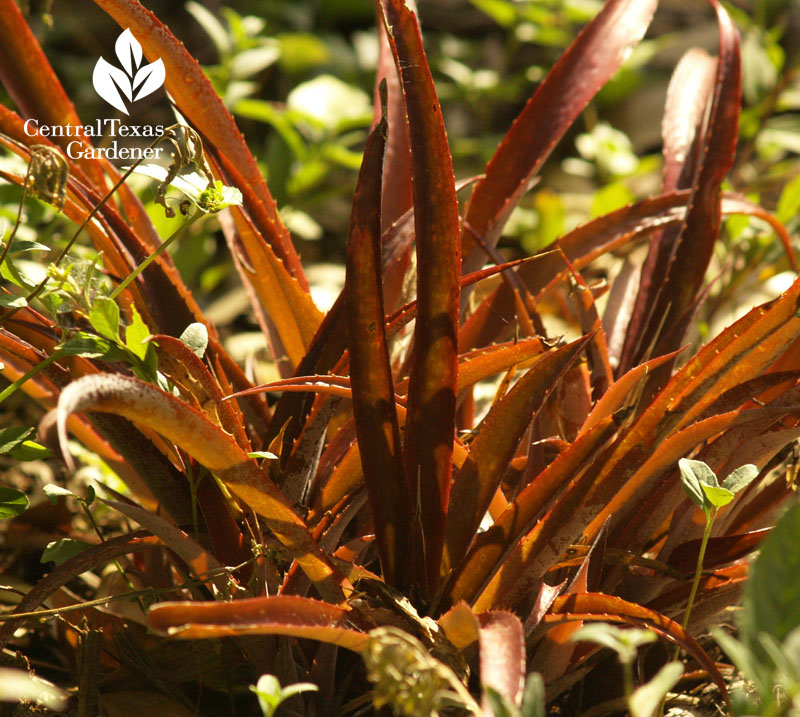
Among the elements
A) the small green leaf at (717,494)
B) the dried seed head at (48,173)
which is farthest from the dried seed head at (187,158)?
the small green leaf at (717,494)

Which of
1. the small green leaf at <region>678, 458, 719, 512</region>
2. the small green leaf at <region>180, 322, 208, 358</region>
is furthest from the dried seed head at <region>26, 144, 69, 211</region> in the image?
the small green leaf at <region>678, 458, 719, 512</region>

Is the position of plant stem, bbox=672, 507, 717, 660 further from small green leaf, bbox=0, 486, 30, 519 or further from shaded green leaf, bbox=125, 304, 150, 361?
small green leaf, bbox=0, 486, 30, 519

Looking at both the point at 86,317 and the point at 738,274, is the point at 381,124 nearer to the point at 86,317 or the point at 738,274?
the point at 86,317

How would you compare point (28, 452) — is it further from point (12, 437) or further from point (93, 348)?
point (93, 348)

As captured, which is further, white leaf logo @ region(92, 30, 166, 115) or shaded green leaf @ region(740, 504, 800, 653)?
white leaf logo @ region(92, 30, 166, 115)

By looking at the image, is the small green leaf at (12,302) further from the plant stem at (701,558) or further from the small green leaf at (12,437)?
the plant stem at (701,558)
